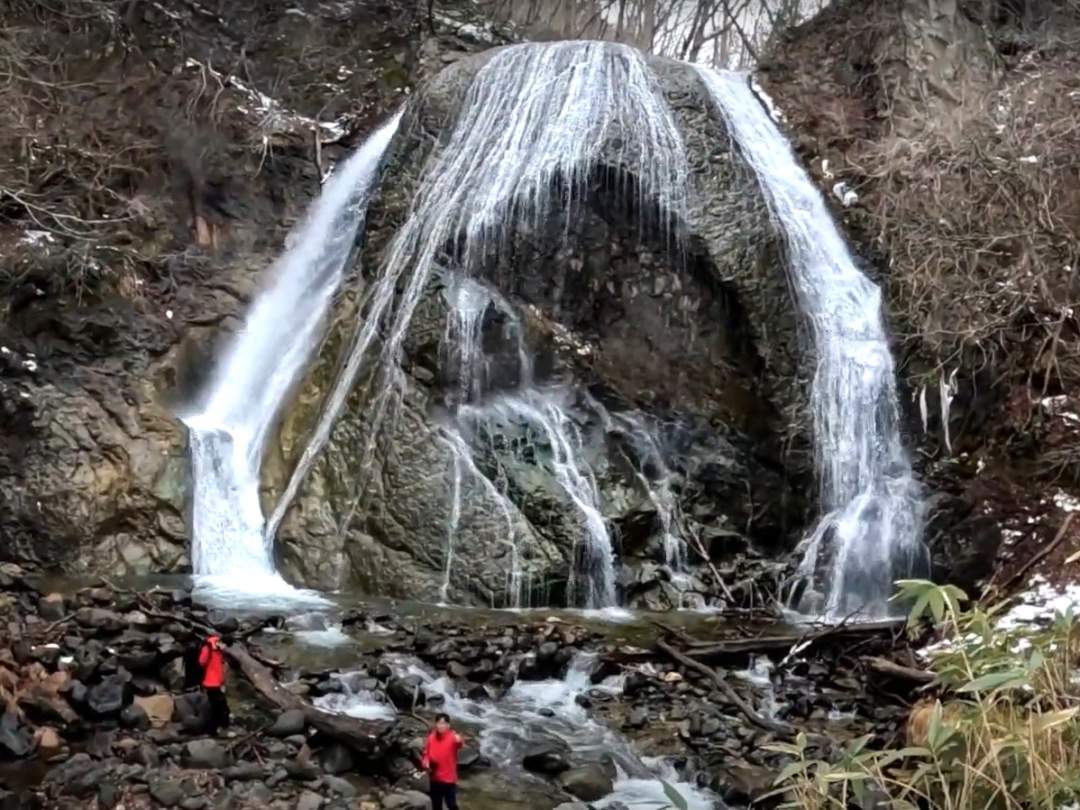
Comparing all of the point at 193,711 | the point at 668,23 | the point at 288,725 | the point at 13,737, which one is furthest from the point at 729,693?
the point at 668,23

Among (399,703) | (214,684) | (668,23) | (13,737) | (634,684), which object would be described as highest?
(668,23)

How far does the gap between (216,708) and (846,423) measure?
7.94 meters

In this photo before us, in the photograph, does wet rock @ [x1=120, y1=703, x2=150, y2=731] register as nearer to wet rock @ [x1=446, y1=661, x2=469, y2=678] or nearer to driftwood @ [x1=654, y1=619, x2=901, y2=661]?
wet rock @ [x1=446, y1=661, x2=469, y2=678]

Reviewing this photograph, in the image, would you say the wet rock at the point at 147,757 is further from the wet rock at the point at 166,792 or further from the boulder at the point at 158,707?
the boulder at the point at 158,707

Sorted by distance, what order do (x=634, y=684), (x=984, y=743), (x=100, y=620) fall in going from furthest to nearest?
(x=100, y=620) < (x=634, y=684) < (x=984, y=743)

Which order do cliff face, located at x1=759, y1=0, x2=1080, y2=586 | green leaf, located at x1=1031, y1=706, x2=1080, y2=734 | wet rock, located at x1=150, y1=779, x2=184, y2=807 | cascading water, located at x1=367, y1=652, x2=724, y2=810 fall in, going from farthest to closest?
1. cliff face, located at x1=759, y1=0, x2=1080, y2=586
2. cascading water, located at x1=367, y1=652, x2=724, y2=810
3. wet rock, located at x1=150, y1=779, x2=184, y2=807
4. green leaf, located at x1=1031, y1=706, x2=1080, y2=734

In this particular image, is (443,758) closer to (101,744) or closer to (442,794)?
(442,794)

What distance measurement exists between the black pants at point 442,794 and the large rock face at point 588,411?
4.74 m

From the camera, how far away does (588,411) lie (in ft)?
39.6

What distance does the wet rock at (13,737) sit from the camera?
600 cm

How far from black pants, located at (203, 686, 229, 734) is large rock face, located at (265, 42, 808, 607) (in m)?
3.77

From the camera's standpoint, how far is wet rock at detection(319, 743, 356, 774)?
6104 millimetres

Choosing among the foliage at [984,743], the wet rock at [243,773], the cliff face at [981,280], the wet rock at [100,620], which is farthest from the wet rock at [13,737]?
the cliff face at [981,280]

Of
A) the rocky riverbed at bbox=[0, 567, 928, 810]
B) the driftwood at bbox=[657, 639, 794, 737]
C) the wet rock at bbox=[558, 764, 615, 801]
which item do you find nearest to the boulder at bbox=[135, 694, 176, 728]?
the rocky riverbed at bbox=[0, 567, 928, 810]
